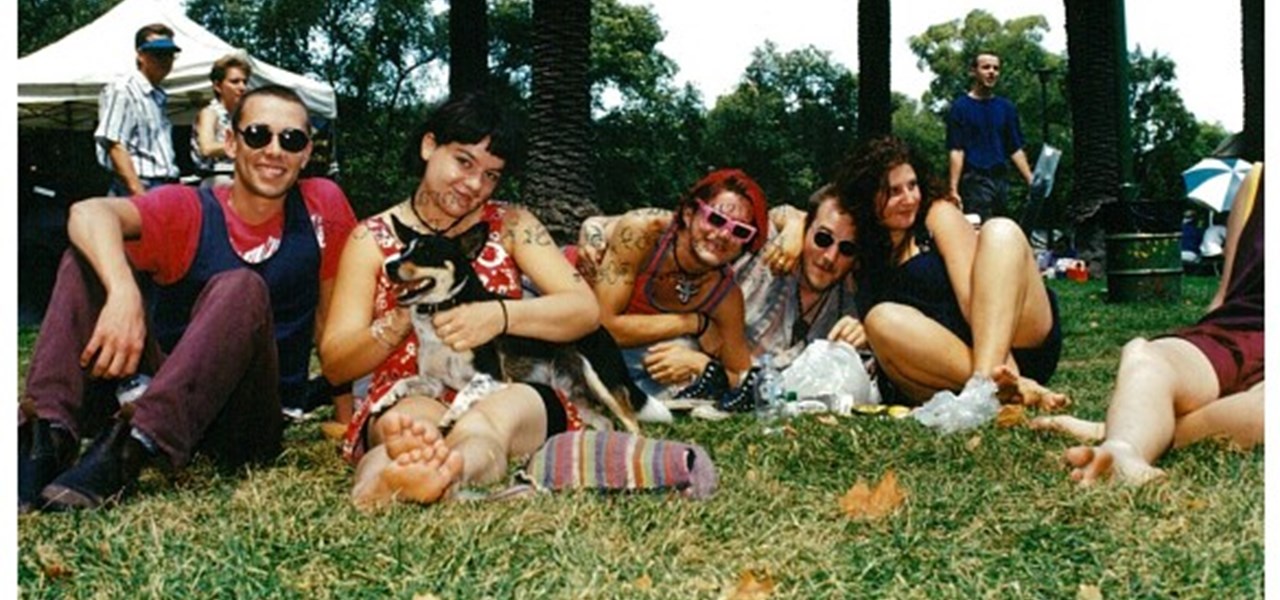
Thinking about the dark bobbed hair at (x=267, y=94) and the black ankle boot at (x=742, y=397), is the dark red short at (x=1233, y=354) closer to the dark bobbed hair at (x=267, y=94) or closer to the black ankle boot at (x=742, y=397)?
the black ankle boot at (x=742, y=397)

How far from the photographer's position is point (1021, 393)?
4.65 meters

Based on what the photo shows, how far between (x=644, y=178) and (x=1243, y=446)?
38958mm

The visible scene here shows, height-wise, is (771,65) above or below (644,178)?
above

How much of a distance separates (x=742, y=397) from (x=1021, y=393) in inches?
39.0

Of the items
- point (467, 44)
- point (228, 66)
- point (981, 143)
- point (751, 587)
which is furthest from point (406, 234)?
point (467, 44)

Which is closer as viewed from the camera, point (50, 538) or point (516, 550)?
point (516, 550)

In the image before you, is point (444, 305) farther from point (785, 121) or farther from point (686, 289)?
point (785, 121)

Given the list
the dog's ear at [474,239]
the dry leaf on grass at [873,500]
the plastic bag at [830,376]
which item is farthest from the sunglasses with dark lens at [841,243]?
the dry leaf on grass at [873,500]

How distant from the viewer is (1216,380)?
11.8 ft

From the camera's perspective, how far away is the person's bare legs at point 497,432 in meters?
3.29

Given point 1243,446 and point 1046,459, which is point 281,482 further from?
point 1243,446

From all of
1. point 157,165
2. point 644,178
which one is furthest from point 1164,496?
point 644,178

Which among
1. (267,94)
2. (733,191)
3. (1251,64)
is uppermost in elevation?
(1251,64)

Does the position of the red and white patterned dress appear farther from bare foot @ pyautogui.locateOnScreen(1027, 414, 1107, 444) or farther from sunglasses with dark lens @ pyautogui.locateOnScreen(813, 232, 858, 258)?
sunglasses with dark lens @ pyautogui.locateOnScreen(813, 232, 858, 258)
